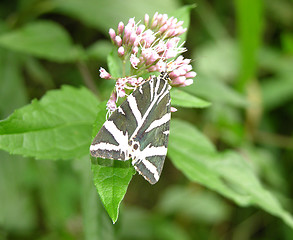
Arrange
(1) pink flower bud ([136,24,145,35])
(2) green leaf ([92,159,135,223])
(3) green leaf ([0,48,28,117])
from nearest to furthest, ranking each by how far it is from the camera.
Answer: (2) green leaf ([92,159,135,223]) → (1) pink flower bud ([136,24,145,35]) → (3) green leaf ([0,48,28,117])

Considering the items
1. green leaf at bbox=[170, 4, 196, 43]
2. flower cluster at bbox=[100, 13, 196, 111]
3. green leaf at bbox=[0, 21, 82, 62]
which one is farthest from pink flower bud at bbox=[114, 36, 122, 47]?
green leaf at bbox=[0, 21, 82, 62]

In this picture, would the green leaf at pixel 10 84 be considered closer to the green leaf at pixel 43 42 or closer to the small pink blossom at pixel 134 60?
the green leaf at pixel 43 42

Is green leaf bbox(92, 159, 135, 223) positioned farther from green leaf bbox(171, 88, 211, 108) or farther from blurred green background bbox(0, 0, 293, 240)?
blurred green background bbox(0, 0, 293, 240)

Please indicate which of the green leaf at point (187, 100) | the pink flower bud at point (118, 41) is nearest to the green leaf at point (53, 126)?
the pink flower bud at point (118, 41)

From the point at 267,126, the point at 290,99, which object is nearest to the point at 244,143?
the point at 267,126

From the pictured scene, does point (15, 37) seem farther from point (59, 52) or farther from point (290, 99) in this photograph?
point (290, 99)

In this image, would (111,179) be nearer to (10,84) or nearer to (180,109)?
(10,84)

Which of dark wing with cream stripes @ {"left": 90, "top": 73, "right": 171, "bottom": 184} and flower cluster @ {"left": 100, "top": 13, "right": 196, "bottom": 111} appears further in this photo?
flower cluster @ {"left": 100, "top": 13, "right": 196, "bottom": 111}
